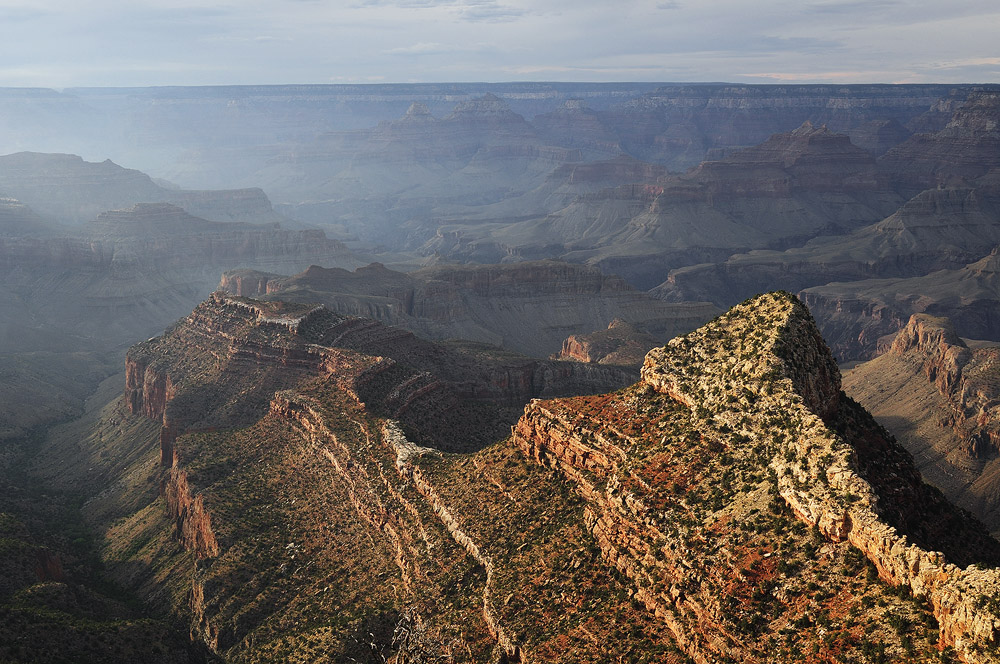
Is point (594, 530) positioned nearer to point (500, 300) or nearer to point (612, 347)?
point (612, 347)

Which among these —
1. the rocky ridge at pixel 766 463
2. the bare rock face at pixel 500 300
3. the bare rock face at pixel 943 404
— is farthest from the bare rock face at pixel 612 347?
the rocky ridge at pixel 766 463

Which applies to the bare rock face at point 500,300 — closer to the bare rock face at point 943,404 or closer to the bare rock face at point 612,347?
the bare rock face at point 612,347

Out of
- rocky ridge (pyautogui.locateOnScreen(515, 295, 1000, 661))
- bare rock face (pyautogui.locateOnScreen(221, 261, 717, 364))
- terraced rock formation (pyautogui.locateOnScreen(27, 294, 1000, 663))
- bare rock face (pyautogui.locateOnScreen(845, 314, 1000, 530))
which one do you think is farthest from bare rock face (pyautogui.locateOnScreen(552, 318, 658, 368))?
rocky ridge (pyautogui.locateOnScreen(515, 295, 1000, 661))

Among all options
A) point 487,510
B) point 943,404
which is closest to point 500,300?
point 943,404

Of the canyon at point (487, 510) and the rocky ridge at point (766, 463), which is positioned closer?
the rocky ridge at point (766, 463)

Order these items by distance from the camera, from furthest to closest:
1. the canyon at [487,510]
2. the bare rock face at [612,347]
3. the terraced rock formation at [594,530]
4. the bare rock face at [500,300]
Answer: the bare rock face at [500,300] → the bare rock face at [612,347] → the canyon at [487,510] → the terraced rock formation at [594,530]

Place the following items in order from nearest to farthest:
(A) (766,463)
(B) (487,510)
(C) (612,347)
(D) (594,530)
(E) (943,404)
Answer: (A) (766,463) → (D) (594,530) → (B) (487,510) → (E) (943,404) → (C) (612,347)

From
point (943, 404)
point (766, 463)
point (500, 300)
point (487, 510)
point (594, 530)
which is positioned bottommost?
point (500, 300)

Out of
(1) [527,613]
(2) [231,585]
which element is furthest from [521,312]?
(1) [527,613]

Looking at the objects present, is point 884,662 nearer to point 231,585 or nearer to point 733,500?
point 733,500

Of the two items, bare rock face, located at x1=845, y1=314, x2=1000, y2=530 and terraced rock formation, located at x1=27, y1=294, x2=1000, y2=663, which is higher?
terraced rock formation, located at x1=27, y1=294, x2=1000, y2=663

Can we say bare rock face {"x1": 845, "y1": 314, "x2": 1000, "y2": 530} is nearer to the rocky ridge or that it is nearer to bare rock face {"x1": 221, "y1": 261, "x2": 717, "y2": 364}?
bare rock face {"x1": 221, "y1": 261, "x2": 717, "y2": 364}
